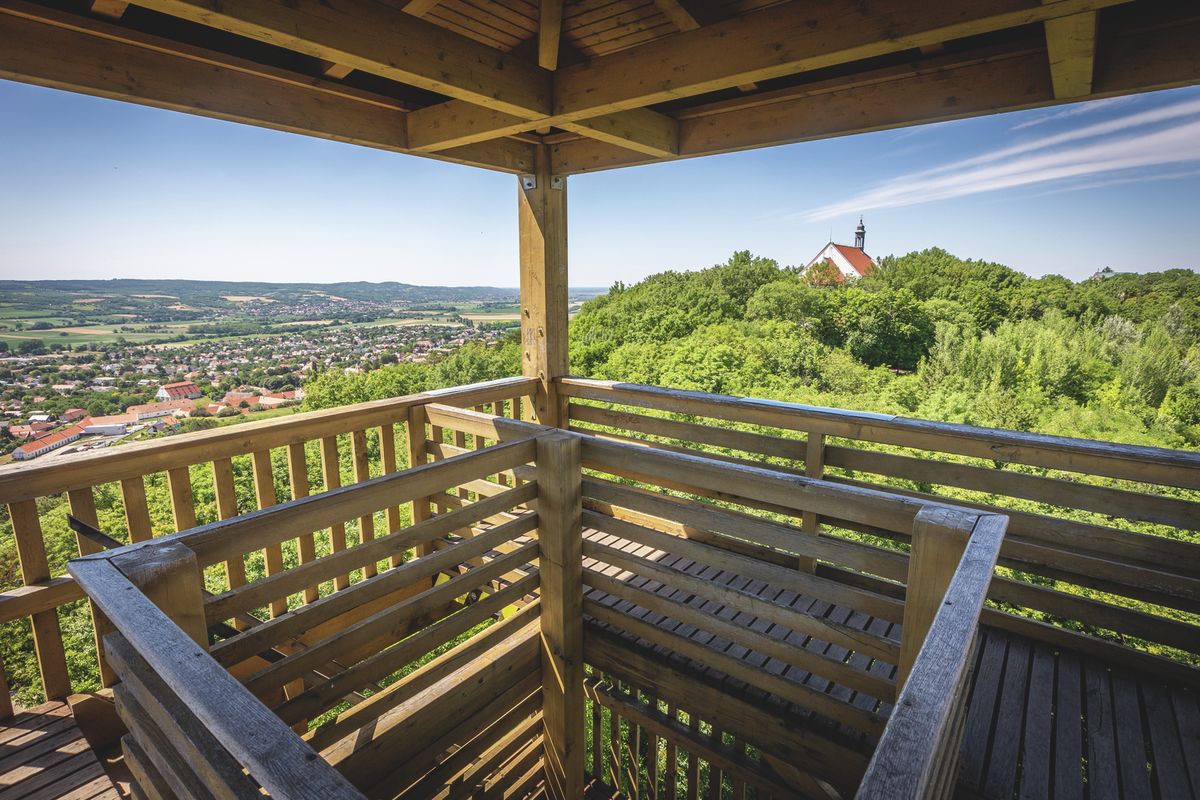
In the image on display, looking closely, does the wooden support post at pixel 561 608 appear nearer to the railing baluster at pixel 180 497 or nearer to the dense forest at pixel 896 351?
the railing baluster at pixel 180 497

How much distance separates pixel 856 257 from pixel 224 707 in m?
50.6

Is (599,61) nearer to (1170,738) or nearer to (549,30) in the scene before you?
(549,30)

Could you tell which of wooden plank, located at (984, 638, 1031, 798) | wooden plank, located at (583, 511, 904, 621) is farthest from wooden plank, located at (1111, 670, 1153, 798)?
wooden plank, located at (583, 511, 904, 621)

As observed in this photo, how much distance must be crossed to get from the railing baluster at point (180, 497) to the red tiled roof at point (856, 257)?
47.2m

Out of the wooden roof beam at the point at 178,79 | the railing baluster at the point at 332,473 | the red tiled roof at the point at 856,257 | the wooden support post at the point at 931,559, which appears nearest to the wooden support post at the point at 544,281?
the wooden roof beam at the point at 178,79

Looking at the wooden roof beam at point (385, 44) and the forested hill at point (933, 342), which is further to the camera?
the forested hill at point (933, 342)

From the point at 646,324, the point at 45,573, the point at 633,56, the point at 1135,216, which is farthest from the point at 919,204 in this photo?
the point at 45,573

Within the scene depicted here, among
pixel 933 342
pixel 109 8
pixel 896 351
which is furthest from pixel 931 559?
pixel 933 342

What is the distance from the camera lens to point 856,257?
147 feet

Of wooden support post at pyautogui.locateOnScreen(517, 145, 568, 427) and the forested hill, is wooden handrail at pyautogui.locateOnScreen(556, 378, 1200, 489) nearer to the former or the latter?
wooden support post at pyautogui.locateOnScreen(517, 145, 568, 427)

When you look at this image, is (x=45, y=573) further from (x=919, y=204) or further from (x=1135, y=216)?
(x=919, y=204)

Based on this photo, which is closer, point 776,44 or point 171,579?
point 171,579

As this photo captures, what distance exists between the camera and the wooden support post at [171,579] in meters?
1.17

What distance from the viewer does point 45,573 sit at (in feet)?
6.64
